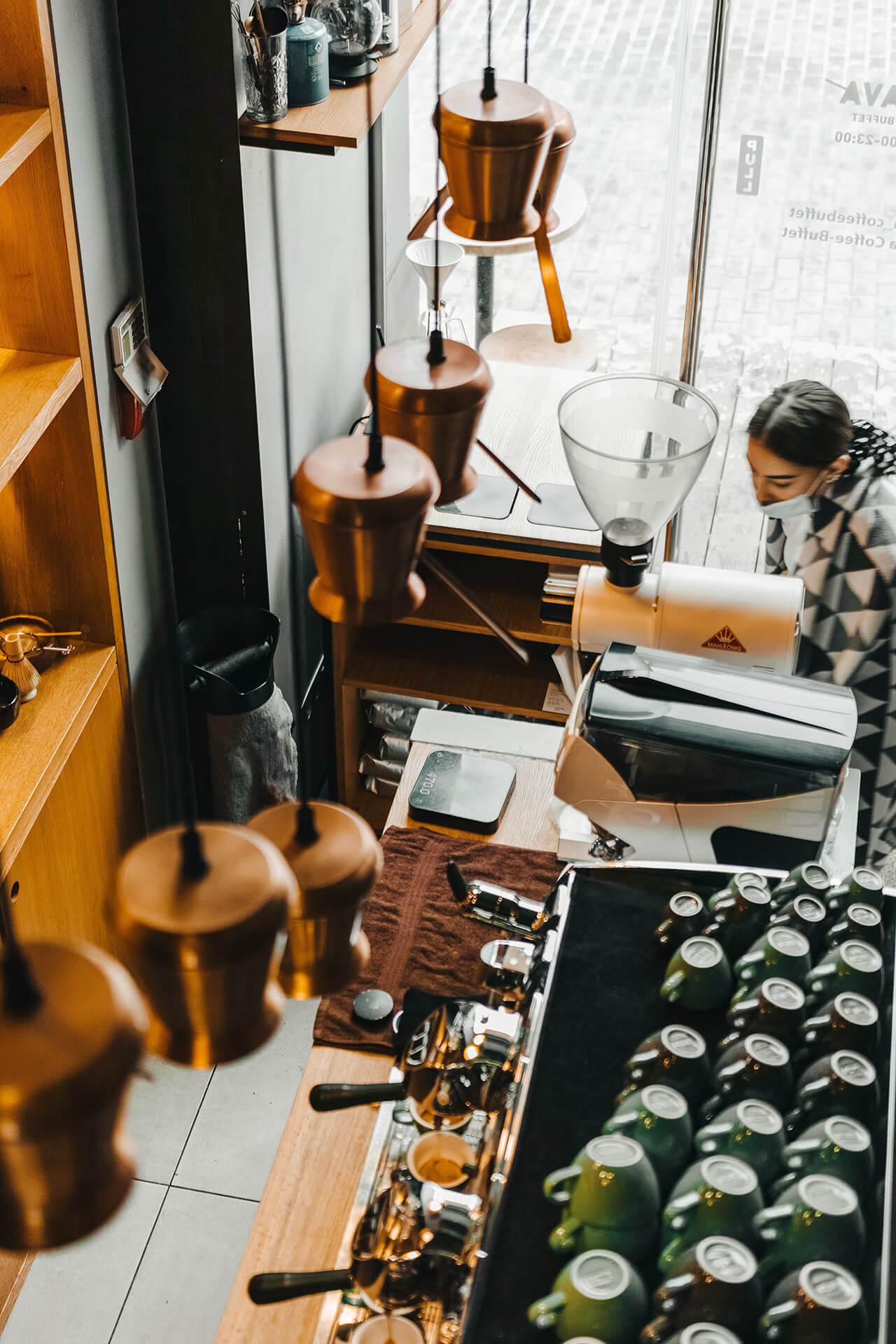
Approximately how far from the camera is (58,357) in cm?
232

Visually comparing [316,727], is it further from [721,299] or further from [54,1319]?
[721,299]

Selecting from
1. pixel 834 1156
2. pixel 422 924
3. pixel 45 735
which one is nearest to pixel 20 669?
pixel 45 735

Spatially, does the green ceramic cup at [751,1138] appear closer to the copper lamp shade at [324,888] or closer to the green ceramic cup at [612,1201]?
the green ceramic cup at [612,1201]

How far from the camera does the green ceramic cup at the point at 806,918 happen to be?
1.68 metres

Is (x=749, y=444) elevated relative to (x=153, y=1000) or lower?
lower

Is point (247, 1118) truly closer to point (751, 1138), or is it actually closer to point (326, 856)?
point (751, 1138)

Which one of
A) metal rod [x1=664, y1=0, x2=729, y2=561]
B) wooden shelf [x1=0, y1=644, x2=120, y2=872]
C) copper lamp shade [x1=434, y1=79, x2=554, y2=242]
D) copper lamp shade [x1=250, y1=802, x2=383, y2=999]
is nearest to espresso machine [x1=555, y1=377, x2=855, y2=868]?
copper lamp shade [x1=434, y1=79, x2=554, y2=242]

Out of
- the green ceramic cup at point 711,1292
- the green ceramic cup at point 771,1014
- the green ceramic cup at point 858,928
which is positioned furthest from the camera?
the green ceramic cup at point 858,928

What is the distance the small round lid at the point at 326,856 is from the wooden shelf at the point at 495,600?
2.05 meters

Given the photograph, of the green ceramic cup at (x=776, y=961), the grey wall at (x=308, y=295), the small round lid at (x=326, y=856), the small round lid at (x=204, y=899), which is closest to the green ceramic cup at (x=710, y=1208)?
the green ceramic cup at (x=776, y=961)

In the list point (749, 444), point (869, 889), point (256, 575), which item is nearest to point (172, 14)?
point (256, 575)

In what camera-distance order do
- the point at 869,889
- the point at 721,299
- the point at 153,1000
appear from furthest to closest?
the point at 721,299 < the point at 869,889 < the point at 153,1000

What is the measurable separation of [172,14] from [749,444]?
136 cm

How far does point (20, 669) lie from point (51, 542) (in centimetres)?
26
